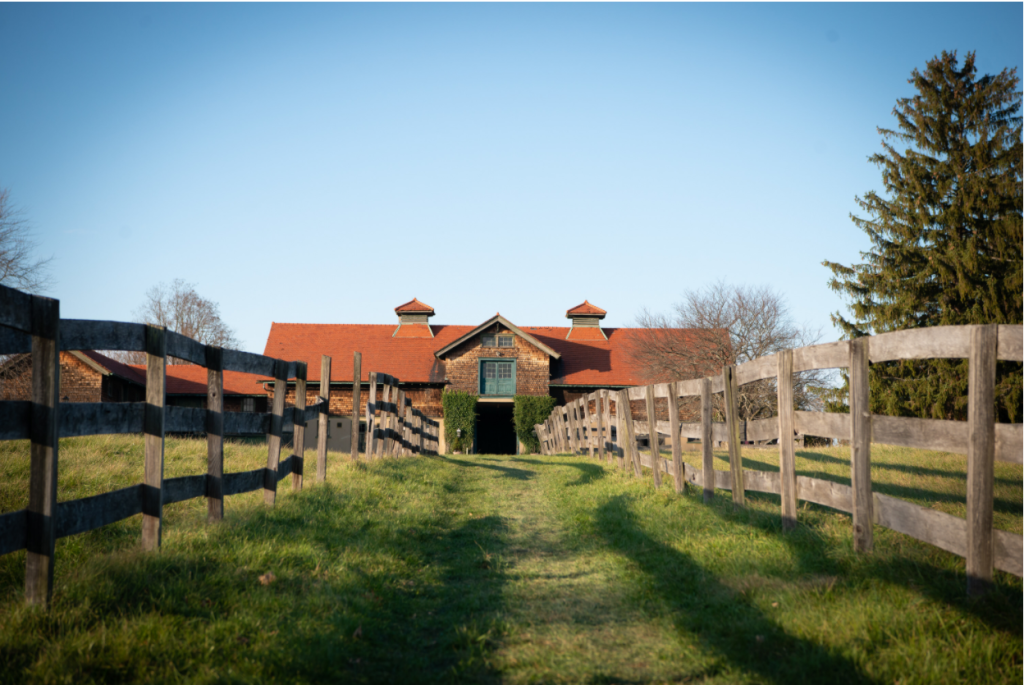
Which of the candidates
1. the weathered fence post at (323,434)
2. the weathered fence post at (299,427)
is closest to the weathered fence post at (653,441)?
the weathered fence post at (323,434)

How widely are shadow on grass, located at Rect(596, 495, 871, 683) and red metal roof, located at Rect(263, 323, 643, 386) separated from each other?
27.9m

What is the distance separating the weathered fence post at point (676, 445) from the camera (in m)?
7.86

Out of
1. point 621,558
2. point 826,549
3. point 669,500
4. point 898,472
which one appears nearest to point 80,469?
point 621,558

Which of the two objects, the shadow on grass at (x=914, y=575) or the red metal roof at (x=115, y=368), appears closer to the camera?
the shadow on grass at (x=914, y=575)

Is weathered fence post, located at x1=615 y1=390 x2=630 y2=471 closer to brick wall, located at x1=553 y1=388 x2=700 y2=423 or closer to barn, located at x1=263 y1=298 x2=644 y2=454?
barn, located at x1=263 y1=298 x2=644 y2=454

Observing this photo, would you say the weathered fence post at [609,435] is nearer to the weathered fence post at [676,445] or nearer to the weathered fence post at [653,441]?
the weathered fence post at [653,441]

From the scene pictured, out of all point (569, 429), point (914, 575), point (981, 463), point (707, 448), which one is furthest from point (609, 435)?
point (981, 463)

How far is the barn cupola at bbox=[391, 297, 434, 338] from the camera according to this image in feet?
121

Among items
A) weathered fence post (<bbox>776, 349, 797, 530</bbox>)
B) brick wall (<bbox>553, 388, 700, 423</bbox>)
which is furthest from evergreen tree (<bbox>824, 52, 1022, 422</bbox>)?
weathered fence post (<bbox>776, 349, 797, 530</bbox>)

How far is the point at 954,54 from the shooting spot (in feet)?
78.0

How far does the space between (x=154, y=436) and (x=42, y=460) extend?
1.16 meters

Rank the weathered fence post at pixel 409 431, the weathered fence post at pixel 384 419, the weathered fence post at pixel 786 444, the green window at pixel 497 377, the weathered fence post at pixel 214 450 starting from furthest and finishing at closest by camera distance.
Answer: the green window at pixel 497 377, the weathered fence post at pixel 409 431, the weathered fence post at pixel 384 419, the weathered fence post at pixel 214 450, the weathered fence post at pixel 786 444

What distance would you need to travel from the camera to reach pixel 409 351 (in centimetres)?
3534

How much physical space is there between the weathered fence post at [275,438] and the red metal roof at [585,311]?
3129 centimetres
